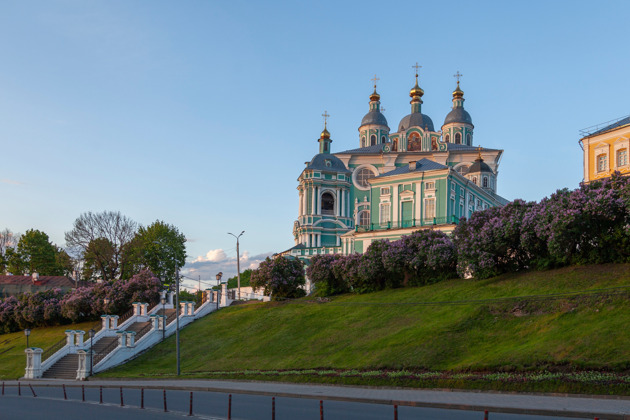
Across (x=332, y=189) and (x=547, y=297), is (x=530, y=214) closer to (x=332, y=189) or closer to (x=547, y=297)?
(x=547, y=297)

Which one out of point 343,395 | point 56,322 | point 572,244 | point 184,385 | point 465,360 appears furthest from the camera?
point 56,322

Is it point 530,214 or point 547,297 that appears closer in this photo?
point 547,297

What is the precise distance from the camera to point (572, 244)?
37.7 metres

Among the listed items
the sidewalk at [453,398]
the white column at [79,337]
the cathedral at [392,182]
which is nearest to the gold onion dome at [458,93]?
the cathedral at [392,182]

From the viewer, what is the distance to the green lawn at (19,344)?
49.2 meters

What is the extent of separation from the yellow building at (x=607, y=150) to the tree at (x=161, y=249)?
46.2m

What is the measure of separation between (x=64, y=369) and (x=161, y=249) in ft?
118

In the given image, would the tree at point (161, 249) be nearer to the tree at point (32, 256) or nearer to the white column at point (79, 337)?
the tree at point (32, 256)

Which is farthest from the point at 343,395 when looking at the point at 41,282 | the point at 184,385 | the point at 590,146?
the point at 41,282

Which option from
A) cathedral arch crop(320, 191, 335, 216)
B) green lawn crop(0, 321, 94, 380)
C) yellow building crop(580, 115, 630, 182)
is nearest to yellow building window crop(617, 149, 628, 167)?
yellow building crop(580, 115, 630, 182)

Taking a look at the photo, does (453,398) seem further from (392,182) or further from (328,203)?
(328,203)

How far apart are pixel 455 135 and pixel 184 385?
233 ft

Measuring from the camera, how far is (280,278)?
55469 mm

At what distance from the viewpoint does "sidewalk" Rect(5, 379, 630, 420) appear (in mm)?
19005
